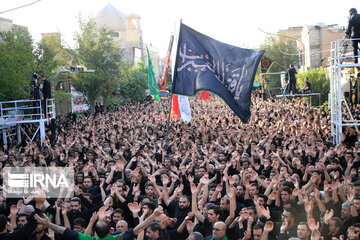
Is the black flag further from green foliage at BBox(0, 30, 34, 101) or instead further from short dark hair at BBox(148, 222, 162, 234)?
green foliage at BBox(0, 30, 34, 101)

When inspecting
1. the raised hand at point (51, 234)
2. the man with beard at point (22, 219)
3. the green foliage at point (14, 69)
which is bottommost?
the raised hand at point (51, 234)

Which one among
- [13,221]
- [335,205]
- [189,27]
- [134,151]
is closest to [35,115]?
[134,151]

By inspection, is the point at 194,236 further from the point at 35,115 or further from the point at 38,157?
the point at 35,115

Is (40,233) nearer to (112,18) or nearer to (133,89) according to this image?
(133,89)

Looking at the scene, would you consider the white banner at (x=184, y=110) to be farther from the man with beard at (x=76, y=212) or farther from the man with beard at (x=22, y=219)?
the man with beard at (x=22, y=219)

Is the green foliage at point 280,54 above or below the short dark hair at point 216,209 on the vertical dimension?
above

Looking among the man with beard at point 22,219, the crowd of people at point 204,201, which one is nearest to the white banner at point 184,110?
the crowd of people at point 204,201

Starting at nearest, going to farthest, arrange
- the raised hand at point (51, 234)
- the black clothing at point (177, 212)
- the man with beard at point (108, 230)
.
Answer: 1. the man with beard at point (108, 230)
2. the raised hand at point (51, 234)
3. the black clothing at point (177, 212)

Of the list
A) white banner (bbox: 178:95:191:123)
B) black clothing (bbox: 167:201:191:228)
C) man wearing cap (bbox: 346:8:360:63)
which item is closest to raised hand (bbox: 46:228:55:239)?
black clothing (bbox: 167:201:191:228)

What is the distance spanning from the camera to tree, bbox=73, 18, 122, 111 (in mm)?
31047

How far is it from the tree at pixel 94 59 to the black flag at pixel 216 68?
2080 centimetres

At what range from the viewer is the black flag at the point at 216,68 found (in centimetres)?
1050

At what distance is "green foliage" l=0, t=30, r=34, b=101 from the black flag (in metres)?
12.0

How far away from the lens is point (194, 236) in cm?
486
